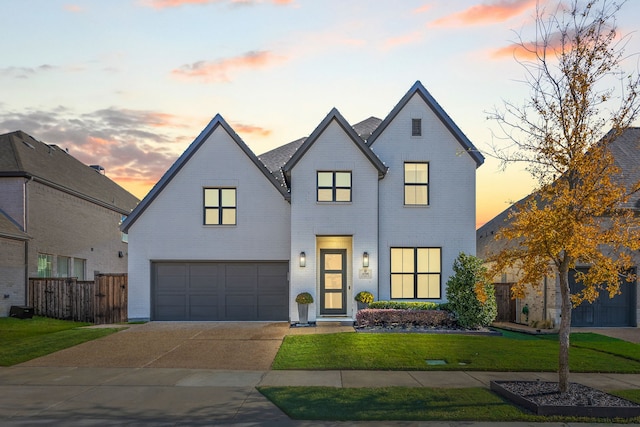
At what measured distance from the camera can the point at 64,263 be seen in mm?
30375

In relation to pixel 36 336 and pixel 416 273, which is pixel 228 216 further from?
pixel 36 336

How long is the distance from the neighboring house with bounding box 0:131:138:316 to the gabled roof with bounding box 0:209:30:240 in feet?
0.14

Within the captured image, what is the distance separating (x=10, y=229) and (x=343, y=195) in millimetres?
15231

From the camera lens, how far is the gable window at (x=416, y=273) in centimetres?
2209

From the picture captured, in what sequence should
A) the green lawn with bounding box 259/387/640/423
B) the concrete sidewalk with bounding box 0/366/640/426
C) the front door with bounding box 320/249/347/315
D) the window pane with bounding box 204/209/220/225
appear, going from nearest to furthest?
the concrete sidewalk with bounding box 0/366/640/426 < the green lawn with bounding box 259/387/640/423 < the front door with bounding box 320/249/347/315 < the window pane with bounding box 204/209/220/225

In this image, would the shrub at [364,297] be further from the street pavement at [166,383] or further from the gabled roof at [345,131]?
the street pavement at [166,383]

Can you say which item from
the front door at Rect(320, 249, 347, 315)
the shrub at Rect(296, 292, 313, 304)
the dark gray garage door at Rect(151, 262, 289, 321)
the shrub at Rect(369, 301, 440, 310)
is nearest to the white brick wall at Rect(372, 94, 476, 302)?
the shrub at Rect(369, 301, 440, 310)

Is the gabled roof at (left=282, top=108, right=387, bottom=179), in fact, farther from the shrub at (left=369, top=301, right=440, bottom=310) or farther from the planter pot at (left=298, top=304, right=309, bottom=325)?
the planter pot at (left=298, top=304, right=309, bottom=325)

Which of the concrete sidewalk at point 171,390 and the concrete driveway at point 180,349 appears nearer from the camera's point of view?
A: the concrete sidewalk at point 171,390

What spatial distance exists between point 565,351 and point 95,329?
16097mm

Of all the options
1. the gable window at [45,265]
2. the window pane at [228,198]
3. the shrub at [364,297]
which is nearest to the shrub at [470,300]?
the shrub at [364,297]

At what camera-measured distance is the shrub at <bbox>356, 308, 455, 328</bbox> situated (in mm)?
19797

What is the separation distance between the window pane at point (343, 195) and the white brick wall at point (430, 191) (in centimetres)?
144

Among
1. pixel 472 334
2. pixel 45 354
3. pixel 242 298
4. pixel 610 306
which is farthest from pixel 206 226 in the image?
pixel 610 306
